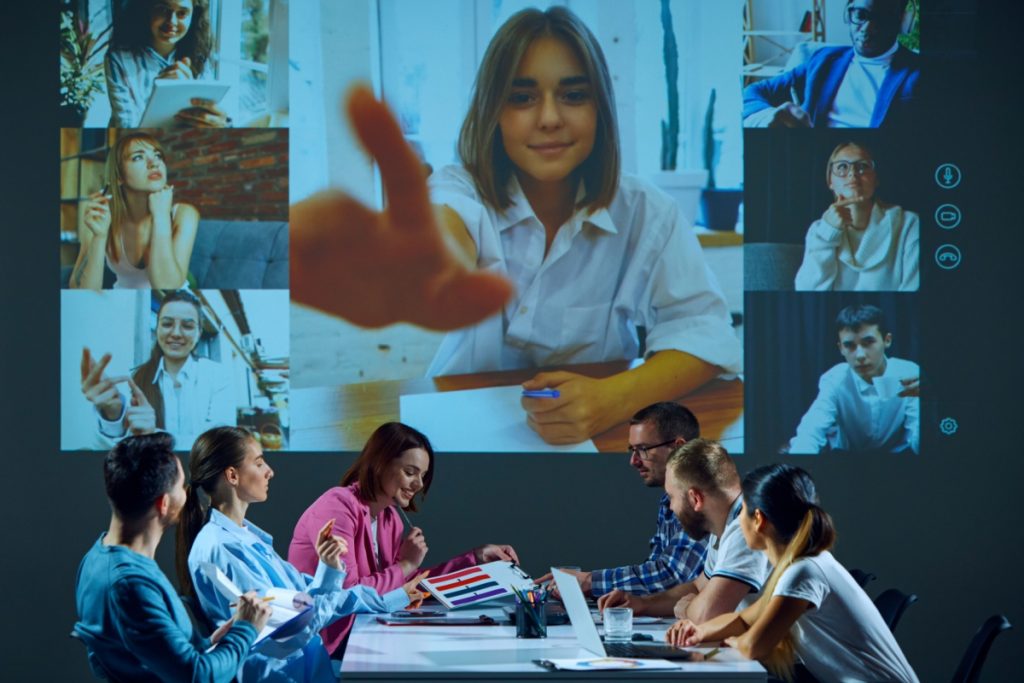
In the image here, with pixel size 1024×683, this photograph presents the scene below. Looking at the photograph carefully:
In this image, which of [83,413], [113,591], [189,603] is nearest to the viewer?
[113,591]

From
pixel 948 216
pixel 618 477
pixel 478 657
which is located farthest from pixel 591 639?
pixel 948 216

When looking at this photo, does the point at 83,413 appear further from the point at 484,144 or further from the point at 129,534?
the point at 129,534

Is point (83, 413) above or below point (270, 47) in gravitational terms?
below

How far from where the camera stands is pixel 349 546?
4.60 metres

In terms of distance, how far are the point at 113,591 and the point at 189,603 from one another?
96 cm

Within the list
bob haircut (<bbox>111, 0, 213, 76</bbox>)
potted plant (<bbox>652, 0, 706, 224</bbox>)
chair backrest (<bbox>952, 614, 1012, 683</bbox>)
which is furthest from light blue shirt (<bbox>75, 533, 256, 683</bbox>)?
potted plant (<bbox>652, 0, 706, 224</bbox>)

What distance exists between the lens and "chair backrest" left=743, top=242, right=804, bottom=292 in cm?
609

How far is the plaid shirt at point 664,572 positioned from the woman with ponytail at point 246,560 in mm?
826

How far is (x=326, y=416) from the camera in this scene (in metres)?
6.03

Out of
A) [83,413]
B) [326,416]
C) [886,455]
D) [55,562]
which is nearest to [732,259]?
[886,455]

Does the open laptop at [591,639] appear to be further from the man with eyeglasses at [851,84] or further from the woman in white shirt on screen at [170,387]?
the man with eyeglasses at [851,84]

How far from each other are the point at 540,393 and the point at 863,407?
1.51m

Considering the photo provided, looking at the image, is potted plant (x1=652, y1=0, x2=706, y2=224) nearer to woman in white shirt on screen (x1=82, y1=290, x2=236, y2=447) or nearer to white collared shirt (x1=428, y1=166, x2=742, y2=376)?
white collared shirt (x1=428, y1=166, x2=742, y2=376)

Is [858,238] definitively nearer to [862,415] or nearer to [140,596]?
[862,415]
